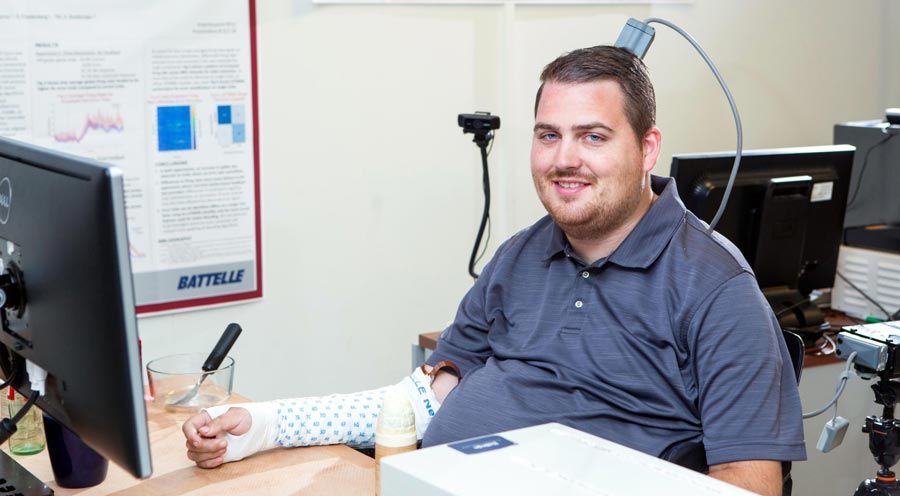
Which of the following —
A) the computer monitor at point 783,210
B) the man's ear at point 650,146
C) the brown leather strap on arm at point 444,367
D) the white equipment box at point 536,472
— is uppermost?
the man's ear at point 650,146

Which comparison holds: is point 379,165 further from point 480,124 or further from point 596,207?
point 596,207

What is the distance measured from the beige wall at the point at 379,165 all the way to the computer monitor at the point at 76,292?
152 centimetres

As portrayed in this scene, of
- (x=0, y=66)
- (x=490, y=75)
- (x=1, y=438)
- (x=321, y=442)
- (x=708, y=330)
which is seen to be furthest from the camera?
(x=490, y=75)

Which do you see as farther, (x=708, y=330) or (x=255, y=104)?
(x=255, y=104)

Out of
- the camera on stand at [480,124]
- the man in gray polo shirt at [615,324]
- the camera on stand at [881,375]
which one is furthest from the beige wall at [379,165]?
the man in gray polo shirt at [615,324]

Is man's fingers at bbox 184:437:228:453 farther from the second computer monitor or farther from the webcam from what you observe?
the webcam

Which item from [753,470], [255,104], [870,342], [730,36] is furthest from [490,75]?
[753,470]

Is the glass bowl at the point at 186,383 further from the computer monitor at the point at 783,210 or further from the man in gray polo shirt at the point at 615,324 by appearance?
the computer monitor at the point at 783,210

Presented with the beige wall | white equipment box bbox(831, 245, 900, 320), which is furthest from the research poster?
white equipment box bbox(831, 245, 900, 320)

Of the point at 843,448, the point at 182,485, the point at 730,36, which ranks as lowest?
the point at 843,448

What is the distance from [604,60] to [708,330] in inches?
19.0

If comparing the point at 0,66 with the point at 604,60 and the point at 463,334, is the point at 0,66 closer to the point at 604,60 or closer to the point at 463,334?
the point at 463,334

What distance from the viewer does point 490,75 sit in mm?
3291

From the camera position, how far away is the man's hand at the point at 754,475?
57.9 inches
